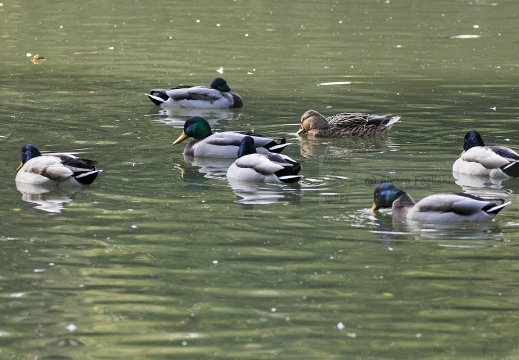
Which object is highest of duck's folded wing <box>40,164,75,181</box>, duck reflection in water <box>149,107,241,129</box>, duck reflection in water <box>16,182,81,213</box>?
duck's folded wing <box>40,164,75,181</box>

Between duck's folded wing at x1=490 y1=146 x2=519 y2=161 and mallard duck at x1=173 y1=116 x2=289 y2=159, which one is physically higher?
duck's folded wing at x1=490 y1=146 x2=519 y2=161

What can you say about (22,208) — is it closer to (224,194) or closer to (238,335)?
(224,194)

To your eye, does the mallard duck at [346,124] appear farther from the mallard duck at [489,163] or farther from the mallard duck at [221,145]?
the mallard duck at [489,163]

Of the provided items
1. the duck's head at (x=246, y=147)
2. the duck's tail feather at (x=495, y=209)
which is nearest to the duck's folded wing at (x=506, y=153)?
the duck's tail feather at (x=495, y=209)

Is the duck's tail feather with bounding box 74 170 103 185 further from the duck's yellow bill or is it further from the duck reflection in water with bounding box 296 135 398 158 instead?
the duck reflection in water with bounding box 296 135 398 158

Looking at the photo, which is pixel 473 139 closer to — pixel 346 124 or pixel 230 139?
pixel 346 124

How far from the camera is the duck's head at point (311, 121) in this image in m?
15.5

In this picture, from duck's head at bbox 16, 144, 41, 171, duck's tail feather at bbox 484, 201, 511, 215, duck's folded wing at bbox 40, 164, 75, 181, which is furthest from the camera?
duck's head at bbox 16, 144, 41, 171

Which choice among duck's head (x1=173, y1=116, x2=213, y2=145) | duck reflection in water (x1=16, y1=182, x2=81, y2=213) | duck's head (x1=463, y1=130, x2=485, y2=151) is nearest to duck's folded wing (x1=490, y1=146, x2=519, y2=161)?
duck's head (x1=463, y1=130, x2=485, y2=151)

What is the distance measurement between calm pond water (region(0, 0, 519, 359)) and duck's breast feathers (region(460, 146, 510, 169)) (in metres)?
0.30

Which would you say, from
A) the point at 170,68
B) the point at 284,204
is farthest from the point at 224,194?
the point at 170,68

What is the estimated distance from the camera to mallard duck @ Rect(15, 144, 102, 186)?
12047mm

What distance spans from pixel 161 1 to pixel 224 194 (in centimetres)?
2369

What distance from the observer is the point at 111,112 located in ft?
55.8
